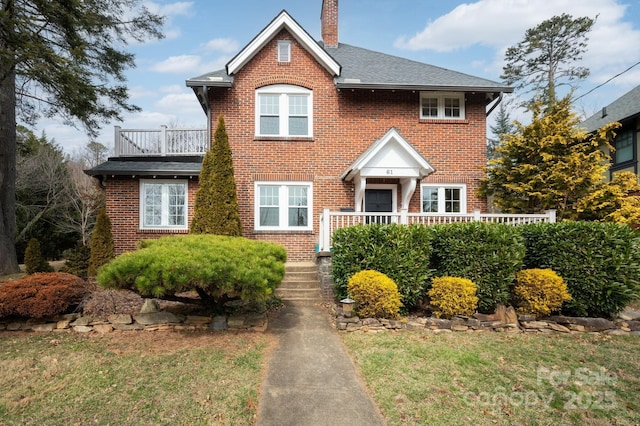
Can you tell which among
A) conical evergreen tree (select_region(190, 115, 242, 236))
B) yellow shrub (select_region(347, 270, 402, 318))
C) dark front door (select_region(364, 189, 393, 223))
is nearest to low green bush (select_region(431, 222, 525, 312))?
yellow shrub (select_region(347, 270, 402, 318))

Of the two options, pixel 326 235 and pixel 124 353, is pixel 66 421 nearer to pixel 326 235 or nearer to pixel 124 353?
pixel 124 353

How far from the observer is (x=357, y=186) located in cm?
1055

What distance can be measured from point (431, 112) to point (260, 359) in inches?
394

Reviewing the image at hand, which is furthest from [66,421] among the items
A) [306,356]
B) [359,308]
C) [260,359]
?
[359,308]

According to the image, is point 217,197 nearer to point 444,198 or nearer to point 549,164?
point 444,198

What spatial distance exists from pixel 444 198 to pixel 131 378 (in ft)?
A: 33.5

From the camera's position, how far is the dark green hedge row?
6.60 meters

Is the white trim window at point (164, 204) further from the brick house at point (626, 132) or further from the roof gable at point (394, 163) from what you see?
the brick house at point (626, 132)

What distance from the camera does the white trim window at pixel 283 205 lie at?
10.9m

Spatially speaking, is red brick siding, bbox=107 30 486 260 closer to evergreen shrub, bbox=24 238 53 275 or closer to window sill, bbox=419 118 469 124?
window sill, bbox=419 118 469 124

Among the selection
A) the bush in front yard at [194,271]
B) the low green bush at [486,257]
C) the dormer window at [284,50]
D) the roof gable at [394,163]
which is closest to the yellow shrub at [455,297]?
the low green bush at [486,257]

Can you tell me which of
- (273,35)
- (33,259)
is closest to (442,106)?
(273,35)

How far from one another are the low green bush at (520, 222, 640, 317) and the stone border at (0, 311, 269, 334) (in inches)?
249

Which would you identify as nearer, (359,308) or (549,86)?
(359,308)
